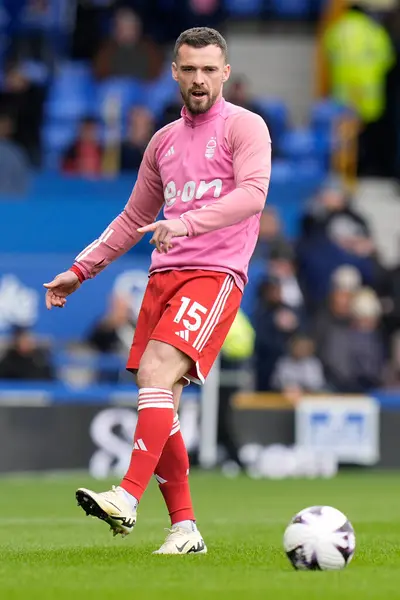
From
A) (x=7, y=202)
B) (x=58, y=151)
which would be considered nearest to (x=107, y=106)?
(x=58, y=151)

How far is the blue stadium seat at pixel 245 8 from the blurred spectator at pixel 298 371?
25.6ft

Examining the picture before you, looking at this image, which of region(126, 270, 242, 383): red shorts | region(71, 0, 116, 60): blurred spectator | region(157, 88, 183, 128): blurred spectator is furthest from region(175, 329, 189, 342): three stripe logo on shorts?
region(71, 0, 116, 60): blurred spectator

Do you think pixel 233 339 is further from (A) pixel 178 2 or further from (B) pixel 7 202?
(A) pixel 178 2

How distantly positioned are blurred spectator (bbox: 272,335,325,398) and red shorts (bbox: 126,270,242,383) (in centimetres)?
877

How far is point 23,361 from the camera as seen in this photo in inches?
603

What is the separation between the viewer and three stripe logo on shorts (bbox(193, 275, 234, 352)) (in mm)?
6980

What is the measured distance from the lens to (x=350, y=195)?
20109mm

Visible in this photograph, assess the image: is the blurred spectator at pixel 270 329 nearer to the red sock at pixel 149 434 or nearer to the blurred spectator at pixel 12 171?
the blurred spectator at pixel 12 171

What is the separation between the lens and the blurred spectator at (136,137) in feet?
62.2

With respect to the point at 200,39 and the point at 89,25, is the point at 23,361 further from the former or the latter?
the point at 200,39

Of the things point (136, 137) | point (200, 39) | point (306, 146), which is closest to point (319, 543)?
point (200, 39)

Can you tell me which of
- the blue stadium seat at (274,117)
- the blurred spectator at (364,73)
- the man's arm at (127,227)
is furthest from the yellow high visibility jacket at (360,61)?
the man's arm at (127,227)

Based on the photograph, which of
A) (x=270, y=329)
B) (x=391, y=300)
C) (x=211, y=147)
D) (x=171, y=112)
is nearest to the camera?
(x=211, y=147)

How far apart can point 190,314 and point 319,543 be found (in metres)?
1.22
